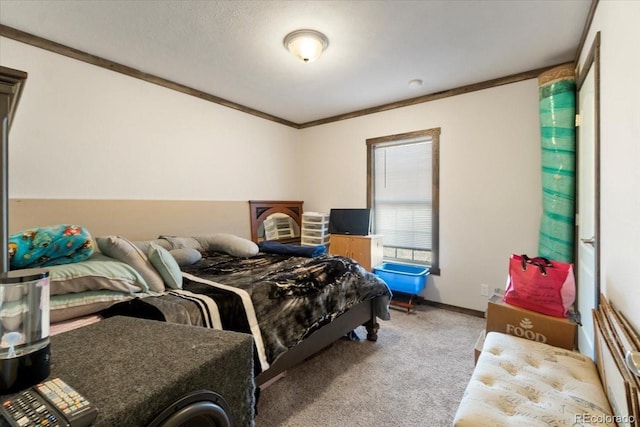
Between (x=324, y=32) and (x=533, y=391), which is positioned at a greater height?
(x=324, y=32)

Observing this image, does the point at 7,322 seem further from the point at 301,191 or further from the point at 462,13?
the point at 301,191

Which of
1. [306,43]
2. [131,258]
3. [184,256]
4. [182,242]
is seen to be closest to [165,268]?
[131,258]

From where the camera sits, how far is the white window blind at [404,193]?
355 cm

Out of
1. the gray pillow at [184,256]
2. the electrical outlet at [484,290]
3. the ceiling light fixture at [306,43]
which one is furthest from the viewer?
the electrical outlet at [484,290]

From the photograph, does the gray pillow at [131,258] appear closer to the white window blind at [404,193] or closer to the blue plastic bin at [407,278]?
the blue plastic bin at [407,278]

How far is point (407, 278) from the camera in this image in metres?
3.24

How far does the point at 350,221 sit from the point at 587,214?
2.38m

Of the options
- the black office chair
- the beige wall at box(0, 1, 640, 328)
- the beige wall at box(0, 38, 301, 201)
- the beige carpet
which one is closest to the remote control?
the black office chair

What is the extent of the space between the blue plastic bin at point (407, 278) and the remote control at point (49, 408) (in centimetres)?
311

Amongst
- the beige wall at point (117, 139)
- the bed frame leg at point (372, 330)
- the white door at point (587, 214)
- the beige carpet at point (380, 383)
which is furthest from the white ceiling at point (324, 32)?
the beige carpet at point (380, 383)

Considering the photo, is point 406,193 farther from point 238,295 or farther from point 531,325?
point 238,295

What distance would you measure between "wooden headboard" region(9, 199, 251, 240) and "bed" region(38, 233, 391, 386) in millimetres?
600

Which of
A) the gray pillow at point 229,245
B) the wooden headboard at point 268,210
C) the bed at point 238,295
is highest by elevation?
the wooden headboard at point 268,210

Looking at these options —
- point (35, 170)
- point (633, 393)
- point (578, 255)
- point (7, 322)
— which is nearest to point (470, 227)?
point (578, 255)
